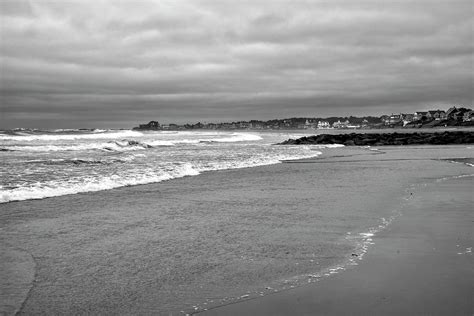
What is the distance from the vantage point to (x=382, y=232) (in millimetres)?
7289

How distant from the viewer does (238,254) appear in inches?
237

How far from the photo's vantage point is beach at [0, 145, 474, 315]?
172 inches

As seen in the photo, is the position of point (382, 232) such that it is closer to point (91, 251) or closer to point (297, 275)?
point (297, 275)

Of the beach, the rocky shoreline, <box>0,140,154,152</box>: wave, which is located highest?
the rocky shoreline

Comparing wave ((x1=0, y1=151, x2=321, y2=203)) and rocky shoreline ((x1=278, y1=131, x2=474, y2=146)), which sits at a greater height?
rocky shoreline ((x1=278, y1=131, x2=474, y2=146))

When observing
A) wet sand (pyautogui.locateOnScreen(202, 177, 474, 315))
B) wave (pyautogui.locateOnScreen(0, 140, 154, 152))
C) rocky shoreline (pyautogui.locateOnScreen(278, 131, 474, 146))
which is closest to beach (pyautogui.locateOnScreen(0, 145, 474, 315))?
wet sand (pyautogui.locateOnScreen(202, 177, 474, 315))

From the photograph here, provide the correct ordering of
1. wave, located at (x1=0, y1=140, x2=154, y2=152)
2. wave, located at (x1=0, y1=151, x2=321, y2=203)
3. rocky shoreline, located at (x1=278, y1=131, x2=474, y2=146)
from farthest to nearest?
rocky shoreline, located at (x1=278, y1=131, x2=474, y2=146), wave, located at (x1=0, y1=140, x2=154, y2=152), wave, located at (x1=0, y1=151, x2=321, y2=203)

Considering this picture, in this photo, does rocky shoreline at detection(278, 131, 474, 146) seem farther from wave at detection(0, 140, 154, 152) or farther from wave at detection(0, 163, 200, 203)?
wave at detection(0, 163, 200, 203)

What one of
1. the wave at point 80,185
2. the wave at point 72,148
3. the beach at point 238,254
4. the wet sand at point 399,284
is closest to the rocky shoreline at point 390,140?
the wave at point 72,148

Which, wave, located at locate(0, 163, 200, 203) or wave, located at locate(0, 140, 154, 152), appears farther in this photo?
wave, located at locate(0, 140, 154, 152)

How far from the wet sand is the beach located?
1cm

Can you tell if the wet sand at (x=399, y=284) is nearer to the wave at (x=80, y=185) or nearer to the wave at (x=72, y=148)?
the wave at (x=80, y=185)

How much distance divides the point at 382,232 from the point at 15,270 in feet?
16.8

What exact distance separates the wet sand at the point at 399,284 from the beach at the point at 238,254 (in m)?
0.01
